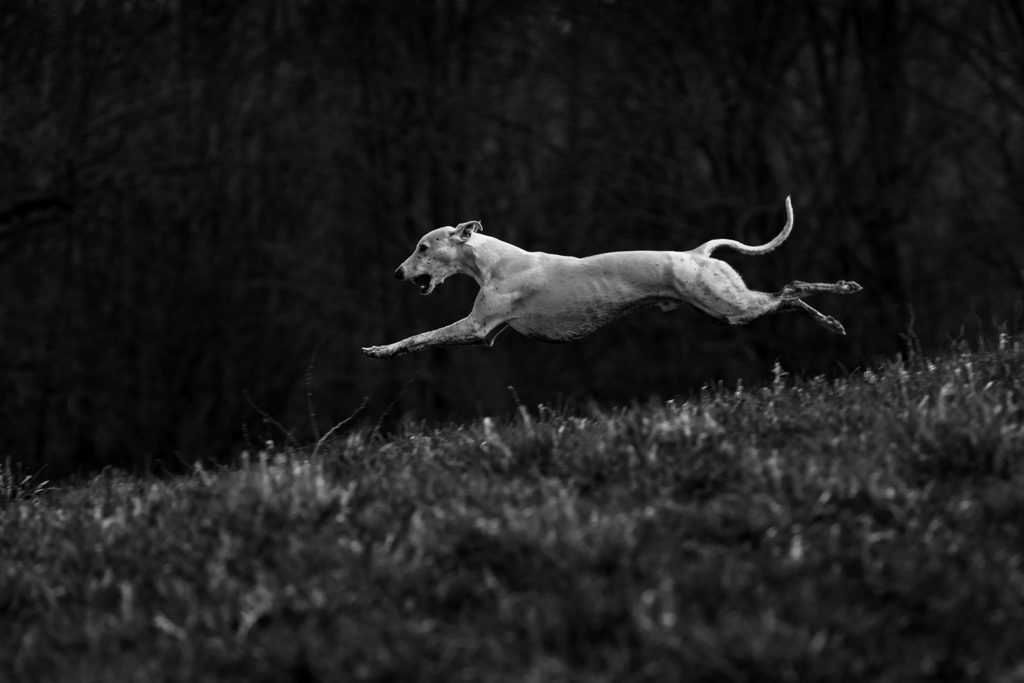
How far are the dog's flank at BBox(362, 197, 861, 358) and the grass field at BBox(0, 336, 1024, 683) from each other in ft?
2.50

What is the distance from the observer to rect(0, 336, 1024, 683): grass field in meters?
4.82

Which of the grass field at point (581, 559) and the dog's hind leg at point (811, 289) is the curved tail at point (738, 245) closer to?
the dog's hind leg at point (811, 289)

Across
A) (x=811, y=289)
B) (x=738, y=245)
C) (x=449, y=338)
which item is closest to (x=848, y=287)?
(x=811, y=289)

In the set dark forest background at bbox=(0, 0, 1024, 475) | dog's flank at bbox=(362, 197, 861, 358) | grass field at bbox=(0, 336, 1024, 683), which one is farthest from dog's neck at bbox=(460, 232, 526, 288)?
dark forest background at bbox=(0, 0, 1024, 475)

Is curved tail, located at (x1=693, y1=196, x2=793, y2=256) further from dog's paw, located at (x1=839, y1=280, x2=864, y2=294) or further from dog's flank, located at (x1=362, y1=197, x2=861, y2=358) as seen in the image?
dog's paw, located at (x1=839, y1=280, x2=864, y2=294)

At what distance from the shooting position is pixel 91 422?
20281 millimetres

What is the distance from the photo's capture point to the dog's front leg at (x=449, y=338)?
27.2ft

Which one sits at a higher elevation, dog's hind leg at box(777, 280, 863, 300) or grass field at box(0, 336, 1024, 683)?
dog's hind leg at box(777, 280, 863, 300)

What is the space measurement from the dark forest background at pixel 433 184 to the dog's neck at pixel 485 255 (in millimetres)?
9450

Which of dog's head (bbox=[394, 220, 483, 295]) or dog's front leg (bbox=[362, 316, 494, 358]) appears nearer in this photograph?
dog's front leg (bbox=[362, 316, 494, 358])

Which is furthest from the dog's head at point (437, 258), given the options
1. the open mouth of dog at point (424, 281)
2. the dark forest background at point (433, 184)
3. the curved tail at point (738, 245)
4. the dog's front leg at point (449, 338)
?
the dark forest background at point (433, 184)

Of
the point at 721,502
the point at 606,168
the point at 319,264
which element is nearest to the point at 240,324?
the point at 319,264

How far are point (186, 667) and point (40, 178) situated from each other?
1525 cm

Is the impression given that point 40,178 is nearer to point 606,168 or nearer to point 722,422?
point 606,168
